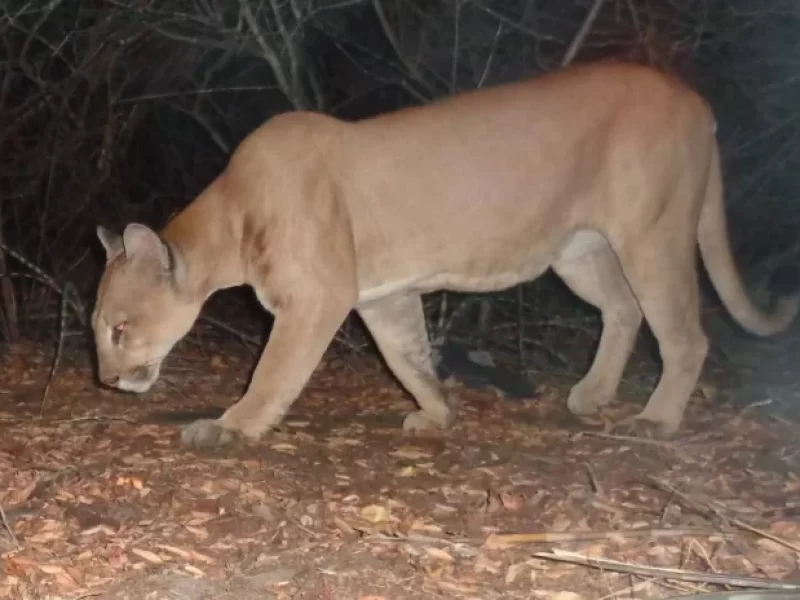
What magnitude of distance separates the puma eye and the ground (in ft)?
1.12

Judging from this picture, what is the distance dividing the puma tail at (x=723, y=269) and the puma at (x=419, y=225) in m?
0.14

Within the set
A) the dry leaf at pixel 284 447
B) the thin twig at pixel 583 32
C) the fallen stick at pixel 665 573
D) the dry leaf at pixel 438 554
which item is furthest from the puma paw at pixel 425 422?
the thin twig at pixel 583 32

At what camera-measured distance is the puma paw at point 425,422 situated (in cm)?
441

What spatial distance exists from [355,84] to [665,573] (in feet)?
15.3

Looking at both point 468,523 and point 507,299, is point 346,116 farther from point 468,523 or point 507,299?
point 468,523

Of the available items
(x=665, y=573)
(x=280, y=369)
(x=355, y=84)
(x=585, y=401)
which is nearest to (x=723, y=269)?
(x=585, y=401)

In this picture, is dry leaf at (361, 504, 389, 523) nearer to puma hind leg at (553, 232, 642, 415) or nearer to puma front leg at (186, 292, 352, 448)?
puma front leg at (186, 292, 352, 448)

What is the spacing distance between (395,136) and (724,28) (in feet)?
8.43

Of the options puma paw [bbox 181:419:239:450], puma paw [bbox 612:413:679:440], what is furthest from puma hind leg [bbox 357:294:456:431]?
puma paw [bbox 181:419:239:450]

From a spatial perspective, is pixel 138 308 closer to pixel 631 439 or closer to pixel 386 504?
pixel 386 504

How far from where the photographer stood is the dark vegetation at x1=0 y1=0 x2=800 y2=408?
580cm

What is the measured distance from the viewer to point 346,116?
7152 mm

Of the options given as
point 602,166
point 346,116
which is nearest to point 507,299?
point 346,116

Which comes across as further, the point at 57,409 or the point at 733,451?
the point at 57,409
